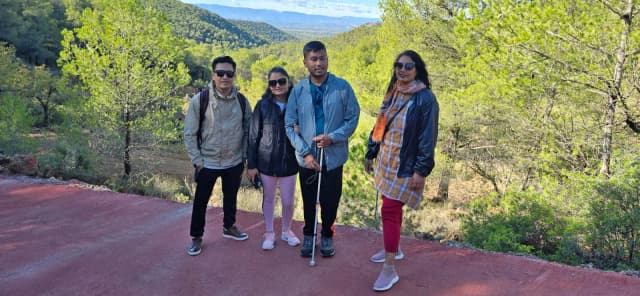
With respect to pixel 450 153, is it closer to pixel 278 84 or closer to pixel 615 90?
pixel 615 90

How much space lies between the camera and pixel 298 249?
4035mm

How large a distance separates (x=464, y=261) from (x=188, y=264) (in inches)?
92.6

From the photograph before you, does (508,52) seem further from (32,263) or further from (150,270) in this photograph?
(32,263)

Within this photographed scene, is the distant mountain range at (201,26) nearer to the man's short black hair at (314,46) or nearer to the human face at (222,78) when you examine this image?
the human face at (222,78)

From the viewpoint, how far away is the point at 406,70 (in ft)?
10.2

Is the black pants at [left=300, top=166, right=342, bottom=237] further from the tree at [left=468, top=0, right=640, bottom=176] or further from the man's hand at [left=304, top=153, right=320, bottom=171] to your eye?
the tree at [left=468, top=0, right=640, bottom=176]

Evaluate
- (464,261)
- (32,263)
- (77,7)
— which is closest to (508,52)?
(464,261)

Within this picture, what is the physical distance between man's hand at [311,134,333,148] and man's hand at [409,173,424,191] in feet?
2.36

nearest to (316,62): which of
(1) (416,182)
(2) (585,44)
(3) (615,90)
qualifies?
(1) (416,182)

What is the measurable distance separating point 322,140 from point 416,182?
0.80 meters

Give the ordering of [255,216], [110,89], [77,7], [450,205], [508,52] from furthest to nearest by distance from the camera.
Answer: [77,7] → [450,205] → [110,89] → [508,52] → [255,216]

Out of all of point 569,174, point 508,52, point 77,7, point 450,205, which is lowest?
point 450,205

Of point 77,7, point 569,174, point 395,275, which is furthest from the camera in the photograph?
point 77,7

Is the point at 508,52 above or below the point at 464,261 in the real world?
above
